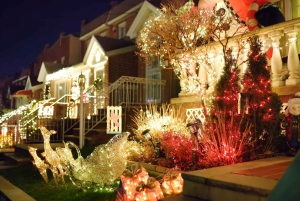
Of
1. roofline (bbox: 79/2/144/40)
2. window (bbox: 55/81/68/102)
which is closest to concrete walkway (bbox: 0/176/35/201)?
roofline (bbox: 79/2/144/40)

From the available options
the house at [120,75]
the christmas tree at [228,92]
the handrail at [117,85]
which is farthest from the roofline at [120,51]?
the christmas tree at [228,92]

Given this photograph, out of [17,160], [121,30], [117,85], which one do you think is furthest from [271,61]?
[121,30]

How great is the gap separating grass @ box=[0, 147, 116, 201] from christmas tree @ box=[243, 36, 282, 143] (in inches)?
111

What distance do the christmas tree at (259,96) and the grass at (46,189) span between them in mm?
2817

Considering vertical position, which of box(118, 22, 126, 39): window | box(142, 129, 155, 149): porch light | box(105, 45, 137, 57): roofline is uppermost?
box(118, 22, 126, 39): window

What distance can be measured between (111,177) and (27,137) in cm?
791

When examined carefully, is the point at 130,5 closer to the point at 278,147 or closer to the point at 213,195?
the point at 278,147

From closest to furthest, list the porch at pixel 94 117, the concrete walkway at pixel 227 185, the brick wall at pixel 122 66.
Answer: the concrete walkway at pixel 227 185 < the porch at pixel 94 117 < the brick wall at pixel 122 66

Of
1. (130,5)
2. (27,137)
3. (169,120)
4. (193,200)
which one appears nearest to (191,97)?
(169,120)

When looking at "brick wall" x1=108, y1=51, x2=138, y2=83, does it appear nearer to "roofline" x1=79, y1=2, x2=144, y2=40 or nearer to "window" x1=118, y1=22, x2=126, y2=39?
"roofline" x1=79, y1=2, x2=144, y2=40

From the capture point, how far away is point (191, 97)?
9.10 meters

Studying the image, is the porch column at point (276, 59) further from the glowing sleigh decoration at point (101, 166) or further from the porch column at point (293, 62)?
the glowing sleigh decoration at point (101, 166)

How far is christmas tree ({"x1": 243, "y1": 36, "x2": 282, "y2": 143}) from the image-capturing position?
5.71m

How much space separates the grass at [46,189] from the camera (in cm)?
516
